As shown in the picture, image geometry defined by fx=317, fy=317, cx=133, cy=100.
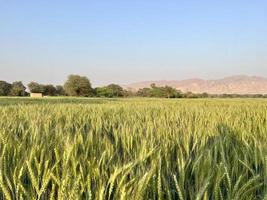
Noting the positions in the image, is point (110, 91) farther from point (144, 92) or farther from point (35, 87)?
point (35, 87)

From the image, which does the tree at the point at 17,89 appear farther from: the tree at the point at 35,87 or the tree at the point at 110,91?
the tree at the point at 110,91

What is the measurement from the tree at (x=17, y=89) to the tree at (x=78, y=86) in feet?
26.8

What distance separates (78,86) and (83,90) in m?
1.80

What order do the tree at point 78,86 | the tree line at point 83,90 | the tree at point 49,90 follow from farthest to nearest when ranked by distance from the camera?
1. the tree at point 78,86
2. the tree at point 49,90
3. the tree line at point 83,90

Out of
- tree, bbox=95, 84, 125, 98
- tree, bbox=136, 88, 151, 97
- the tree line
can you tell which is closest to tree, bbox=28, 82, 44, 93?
the tree line

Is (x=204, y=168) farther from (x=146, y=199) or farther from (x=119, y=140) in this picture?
(x=119, y=140)

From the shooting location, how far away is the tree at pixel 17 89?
175 feet

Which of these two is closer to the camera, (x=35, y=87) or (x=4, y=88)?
(x=4, y=88)

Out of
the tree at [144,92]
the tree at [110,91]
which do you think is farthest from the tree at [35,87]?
the tree at [144,92]

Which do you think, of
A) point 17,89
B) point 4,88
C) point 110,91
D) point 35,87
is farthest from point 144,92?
point 4,88

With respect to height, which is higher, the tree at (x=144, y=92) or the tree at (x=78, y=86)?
the tree at (x=78, y=86)

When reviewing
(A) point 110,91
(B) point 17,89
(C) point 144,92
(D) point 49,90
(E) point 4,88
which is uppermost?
(E) point 4,88

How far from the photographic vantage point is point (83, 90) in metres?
58.8

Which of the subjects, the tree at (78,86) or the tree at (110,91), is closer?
the tree at (110,91)
